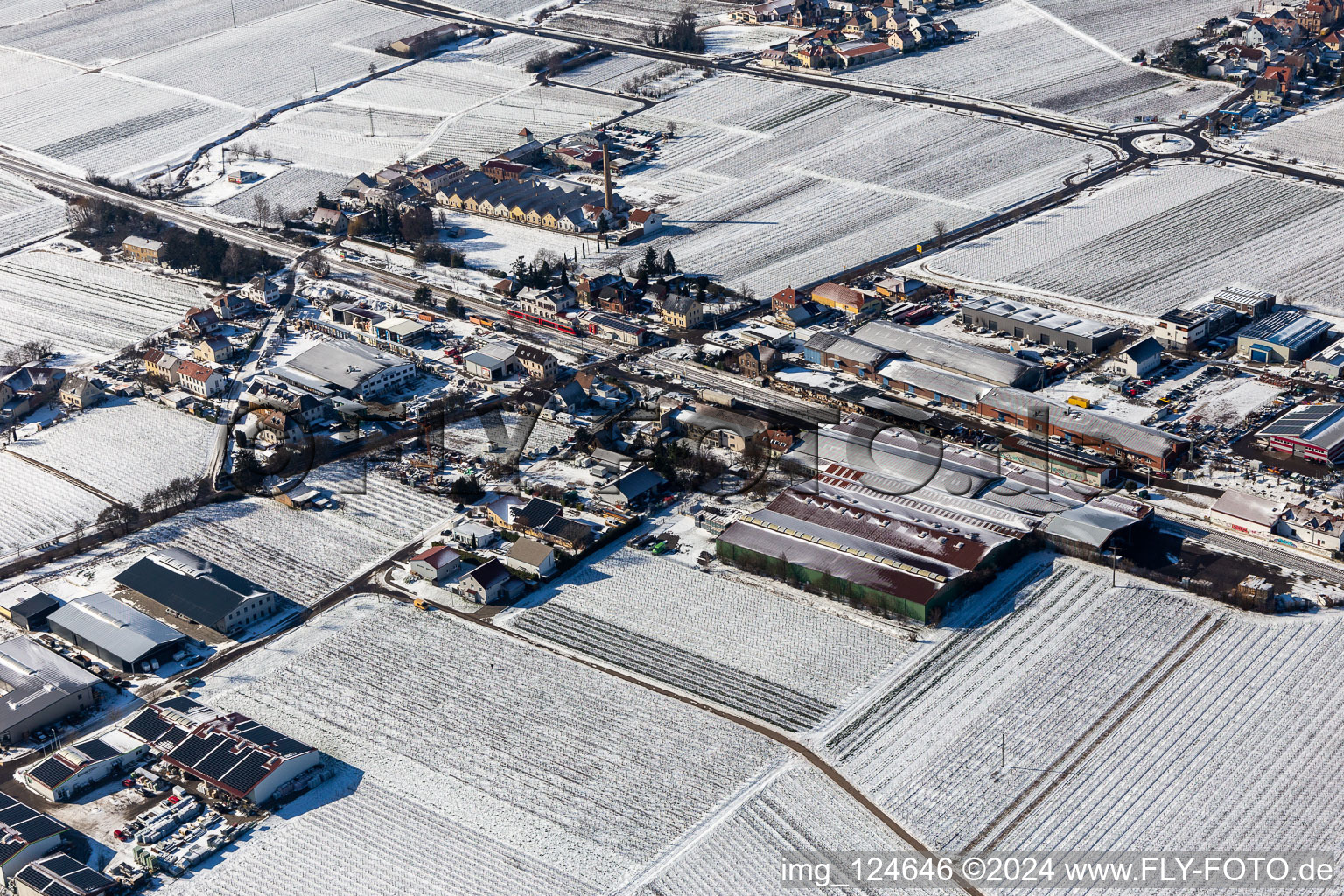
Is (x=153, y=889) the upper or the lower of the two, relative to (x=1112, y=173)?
lower

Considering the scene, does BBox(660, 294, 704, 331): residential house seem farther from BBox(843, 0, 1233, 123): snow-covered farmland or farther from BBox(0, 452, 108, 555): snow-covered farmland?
BBox(843, 0, 1233, 123): snow-covered farmland

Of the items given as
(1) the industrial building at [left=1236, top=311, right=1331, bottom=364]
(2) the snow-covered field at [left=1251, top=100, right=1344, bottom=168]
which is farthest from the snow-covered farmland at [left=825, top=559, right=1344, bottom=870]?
(2) the snow-covered field at [left=1251, top=100, right=1344, bottom=168]

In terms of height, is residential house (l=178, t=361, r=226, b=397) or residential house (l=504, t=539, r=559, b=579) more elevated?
residential house (l=178, t=361, r=226, b=397)

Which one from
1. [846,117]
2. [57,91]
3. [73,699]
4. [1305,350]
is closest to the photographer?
[73,699]

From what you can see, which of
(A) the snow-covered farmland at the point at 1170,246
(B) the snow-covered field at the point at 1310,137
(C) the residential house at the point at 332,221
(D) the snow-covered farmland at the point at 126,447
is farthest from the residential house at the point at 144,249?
(B) the snow-covered field at the point at 1310,137

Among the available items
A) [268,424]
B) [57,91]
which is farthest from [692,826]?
[57,91]

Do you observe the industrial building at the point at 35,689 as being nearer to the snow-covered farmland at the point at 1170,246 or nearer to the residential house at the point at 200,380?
the residential house at the point at 200,380

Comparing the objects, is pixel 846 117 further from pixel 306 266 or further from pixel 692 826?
pixel 692 826
